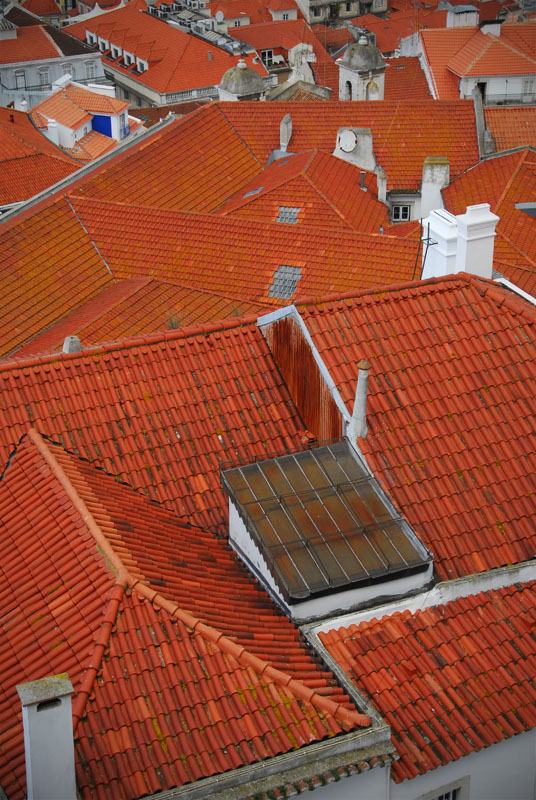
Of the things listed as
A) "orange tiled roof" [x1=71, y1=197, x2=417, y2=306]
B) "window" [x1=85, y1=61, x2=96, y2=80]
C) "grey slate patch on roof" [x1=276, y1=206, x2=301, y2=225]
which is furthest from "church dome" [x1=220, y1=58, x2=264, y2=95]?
"window" [x1=85, y1=61, x2=96, y2=80]

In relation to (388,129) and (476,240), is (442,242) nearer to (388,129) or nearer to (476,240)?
(476,240)

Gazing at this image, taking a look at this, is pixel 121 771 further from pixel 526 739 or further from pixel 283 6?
pixel 283 6

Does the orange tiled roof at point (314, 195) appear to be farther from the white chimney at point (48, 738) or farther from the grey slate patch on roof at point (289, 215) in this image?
the white chimney at point (48, 738)

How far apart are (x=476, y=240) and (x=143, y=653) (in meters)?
9.94

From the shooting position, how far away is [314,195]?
115ft

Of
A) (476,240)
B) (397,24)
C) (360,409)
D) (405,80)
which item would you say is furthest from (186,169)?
(397,24)

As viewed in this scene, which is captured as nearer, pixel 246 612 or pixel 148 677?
pixel 148 677

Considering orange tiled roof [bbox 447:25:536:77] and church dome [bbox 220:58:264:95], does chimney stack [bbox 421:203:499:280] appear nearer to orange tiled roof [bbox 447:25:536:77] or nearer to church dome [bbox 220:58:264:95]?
church dome [bbox 220:58:264:95]

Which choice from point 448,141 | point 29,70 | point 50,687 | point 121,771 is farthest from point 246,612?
point 29,70

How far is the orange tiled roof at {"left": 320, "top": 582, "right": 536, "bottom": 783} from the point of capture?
1335cm

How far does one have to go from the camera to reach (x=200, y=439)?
1720 centimetres

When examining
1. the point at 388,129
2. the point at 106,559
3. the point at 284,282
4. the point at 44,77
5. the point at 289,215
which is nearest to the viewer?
the point at 106,559

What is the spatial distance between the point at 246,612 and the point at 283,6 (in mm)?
103158

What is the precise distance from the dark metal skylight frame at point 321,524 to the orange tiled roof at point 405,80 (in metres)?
46.4
